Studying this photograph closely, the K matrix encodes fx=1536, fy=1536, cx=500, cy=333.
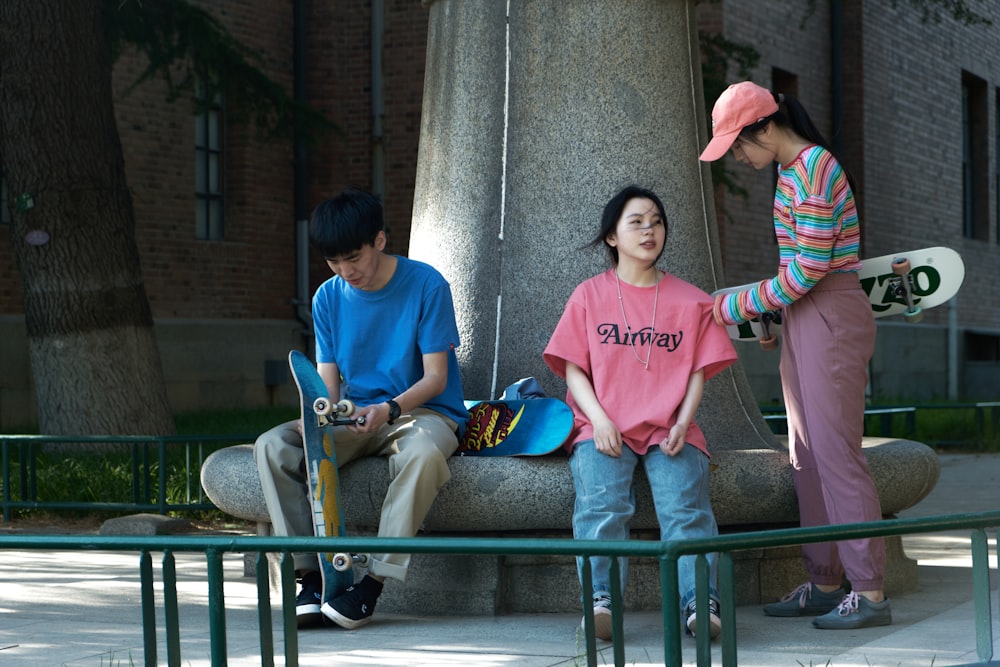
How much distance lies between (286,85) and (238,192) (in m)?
1.57

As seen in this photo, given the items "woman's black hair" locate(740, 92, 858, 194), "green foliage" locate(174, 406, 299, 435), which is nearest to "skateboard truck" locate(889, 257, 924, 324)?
"woman's black hair" locate(740, 92, 858, 194)

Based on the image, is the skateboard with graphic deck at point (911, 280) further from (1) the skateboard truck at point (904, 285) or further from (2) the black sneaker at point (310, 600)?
(2) the black sneaker at point (310, 600)

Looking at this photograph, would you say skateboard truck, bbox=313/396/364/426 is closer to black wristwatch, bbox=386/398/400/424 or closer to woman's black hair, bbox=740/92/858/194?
black wristwatch, bbox=386/398/400/424

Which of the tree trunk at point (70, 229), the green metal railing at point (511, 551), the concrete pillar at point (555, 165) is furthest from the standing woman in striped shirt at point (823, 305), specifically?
the tree trunk at point (70, 229)

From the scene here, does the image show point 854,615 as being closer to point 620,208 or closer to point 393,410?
point 620,208

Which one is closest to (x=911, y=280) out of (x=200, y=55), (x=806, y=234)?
(x=806, y=234)

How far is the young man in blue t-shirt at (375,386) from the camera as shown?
4.89 meters

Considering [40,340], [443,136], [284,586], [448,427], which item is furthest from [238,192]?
[284,586]

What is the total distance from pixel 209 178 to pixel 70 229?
24.1 feet

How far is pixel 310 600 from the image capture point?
4988mm

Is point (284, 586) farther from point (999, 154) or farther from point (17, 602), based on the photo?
point (999, 154)

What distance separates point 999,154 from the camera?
26.5m

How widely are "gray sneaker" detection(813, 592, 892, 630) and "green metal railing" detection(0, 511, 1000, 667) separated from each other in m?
1.37

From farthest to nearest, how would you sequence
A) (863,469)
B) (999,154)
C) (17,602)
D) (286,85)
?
(999,154), (286,85), (17,602), (863,469)
